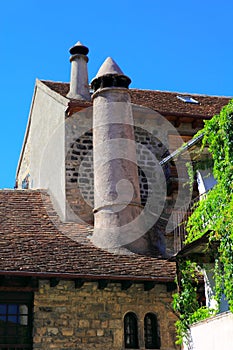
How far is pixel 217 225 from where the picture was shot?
10750 mm

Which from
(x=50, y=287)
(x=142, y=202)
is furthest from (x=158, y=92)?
(x=50, y=287)

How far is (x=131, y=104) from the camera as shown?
1662cm

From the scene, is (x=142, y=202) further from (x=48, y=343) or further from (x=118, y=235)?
(x=48, y=343)

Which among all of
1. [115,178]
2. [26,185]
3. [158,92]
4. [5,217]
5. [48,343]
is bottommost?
[48,343]

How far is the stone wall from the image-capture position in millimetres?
12141

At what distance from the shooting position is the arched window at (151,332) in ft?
41.9

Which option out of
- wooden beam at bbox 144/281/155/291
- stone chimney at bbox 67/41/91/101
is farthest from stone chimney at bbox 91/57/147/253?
stone chimney at bbox 67/41/91/101

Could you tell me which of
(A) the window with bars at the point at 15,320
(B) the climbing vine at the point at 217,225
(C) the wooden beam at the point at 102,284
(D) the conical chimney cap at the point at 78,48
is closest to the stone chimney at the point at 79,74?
(D) the conical chimney cap at the point at 78,48

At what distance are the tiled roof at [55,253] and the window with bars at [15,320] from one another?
841 millimetres

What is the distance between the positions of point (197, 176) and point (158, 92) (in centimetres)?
674

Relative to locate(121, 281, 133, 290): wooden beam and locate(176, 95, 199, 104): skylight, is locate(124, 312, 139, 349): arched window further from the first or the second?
locate(176, 95, 199, 104): skylight

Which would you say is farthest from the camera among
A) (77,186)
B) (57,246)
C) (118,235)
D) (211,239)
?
(77,186)

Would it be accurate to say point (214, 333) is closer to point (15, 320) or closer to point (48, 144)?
point (15, 320)

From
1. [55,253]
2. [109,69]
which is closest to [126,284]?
[55,253]
